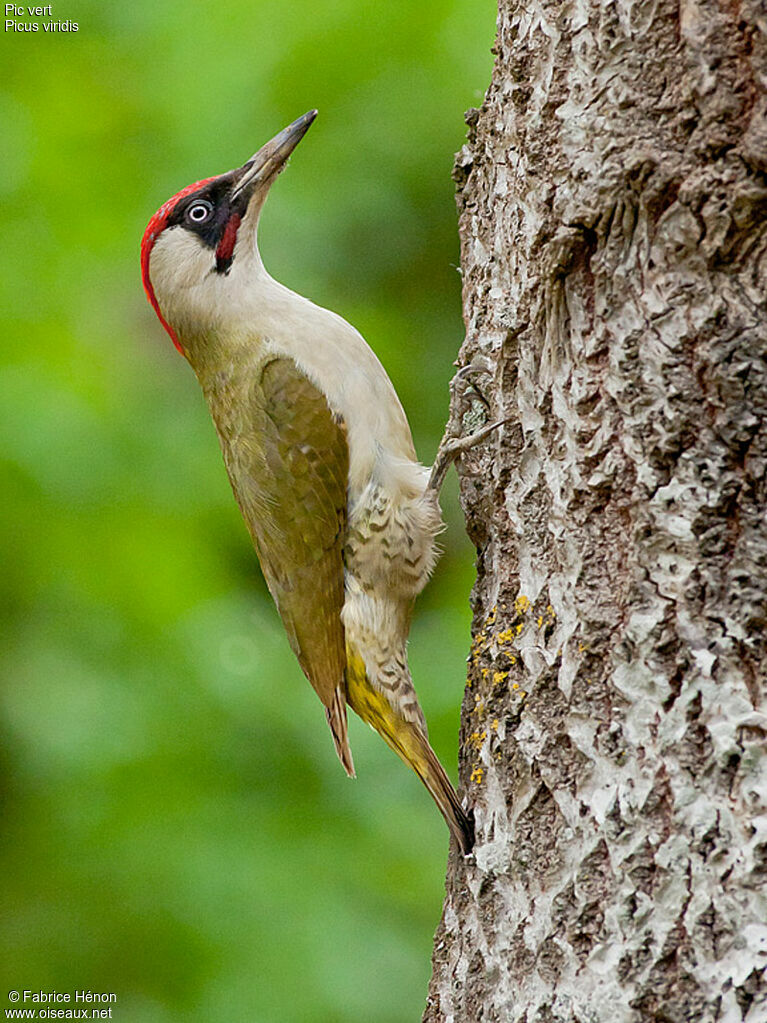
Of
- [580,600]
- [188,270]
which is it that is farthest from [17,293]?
[580,600]

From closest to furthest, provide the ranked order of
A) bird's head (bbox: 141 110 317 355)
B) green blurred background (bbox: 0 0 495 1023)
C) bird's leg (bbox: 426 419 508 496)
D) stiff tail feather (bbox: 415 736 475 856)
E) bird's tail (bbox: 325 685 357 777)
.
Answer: stiff tail feather (bbox: 415 736 475 856) → bird's leg (bbox: 426 419 508 496) → bird's tail (bbox: 325 685 357 777) → bird's head (bbox: 141 110 317 355) → green blurred background (bbox: 0 0 495 1023)

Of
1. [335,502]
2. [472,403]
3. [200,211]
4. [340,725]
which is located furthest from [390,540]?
[200,211]

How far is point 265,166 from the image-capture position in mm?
3340

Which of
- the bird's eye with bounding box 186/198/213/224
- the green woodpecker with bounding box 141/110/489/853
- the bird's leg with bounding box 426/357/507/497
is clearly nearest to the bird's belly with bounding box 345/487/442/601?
the green woodpecker with bounding box 141/110/489/853

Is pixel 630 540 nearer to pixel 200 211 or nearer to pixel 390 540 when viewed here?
pixel 390 540

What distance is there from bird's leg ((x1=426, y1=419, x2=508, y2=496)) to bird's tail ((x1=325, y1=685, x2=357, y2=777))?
1.92ft

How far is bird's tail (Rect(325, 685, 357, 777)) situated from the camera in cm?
304

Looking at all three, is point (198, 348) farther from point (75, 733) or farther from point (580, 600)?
point (580, 600)

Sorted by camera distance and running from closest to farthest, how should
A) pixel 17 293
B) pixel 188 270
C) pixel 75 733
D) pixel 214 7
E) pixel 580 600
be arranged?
pixel 580 600 < pixel 188 270 < pixel 75 733 < pixel 17 293 < pixel 214 7

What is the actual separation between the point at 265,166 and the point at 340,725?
1.57 m

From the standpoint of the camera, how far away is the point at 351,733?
373 cm

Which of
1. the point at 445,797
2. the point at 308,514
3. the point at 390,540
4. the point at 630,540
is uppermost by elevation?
the point at 308,514

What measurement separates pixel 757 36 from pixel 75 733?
284cm

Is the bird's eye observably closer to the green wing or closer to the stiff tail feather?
the green wing
